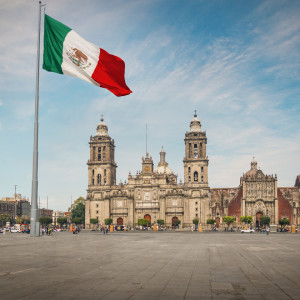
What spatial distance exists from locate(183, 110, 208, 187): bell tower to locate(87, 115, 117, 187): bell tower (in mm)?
20772

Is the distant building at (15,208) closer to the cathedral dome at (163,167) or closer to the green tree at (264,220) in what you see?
the cathedral dome at (163,167)

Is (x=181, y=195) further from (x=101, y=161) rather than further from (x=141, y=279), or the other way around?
(x=141, y=279)

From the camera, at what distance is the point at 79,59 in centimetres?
1869

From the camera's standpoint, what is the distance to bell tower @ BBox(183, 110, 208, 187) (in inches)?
4267

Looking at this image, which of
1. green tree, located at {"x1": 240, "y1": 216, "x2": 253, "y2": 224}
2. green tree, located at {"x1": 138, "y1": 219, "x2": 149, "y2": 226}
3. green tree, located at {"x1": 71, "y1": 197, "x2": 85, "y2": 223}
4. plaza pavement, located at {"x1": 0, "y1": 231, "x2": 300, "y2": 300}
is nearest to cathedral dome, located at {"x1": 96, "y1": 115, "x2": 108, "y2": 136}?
green tree, located at {"x1": 138, "y1": 219, "x2": 149, "y2": 226}

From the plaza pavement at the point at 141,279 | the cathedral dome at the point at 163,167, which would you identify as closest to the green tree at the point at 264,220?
the cathedral dome at the point at 163,167

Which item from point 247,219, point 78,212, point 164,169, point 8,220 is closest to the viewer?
point 247,219

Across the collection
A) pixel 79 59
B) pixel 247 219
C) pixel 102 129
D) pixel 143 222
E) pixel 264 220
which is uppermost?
pixel 102 129

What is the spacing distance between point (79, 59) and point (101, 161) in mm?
95856

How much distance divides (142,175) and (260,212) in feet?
105

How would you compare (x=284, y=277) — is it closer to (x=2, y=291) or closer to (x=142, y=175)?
(x=2, y=291)

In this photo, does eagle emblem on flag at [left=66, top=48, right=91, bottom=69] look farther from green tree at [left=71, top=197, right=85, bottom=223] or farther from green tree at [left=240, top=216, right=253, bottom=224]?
green tree at [left=71, top=197, right=85, bottom=223]

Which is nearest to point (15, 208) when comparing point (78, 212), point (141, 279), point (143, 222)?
point (78, 212)

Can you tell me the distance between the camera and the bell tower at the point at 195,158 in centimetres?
10838
